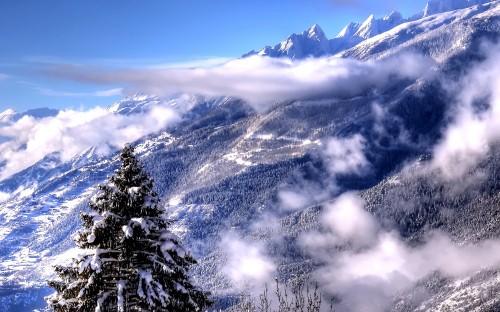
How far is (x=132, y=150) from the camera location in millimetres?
27375

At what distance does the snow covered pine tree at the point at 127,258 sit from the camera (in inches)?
976

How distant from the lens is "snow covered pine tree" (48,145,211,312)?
81.4 feet

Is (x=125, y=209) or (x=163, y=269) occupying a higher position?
(x=125, y=209)

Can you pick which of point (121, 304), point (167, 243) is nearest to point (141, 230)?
point (167, 243)

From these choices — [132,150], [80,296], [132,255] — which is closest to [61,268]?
[80,296]

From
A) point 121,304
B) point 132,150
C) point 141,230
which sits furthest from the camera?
point 132,150

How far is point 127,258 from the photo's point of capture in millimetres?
25828

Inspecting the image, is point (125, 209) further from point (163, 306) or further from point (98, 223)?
point (163, 306)

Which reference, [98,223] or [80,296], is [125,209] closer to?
[98,223]

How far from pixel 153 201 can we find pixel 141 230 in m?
1.59

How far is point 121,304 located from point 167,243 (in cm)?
356

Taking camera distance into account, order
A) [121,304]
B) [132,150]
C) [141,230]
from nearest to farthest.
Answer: [121,304]
[141,230]
[132,150]

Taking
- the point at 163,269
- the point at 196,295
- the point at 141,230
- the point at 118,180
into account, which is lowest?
the point at 196,295

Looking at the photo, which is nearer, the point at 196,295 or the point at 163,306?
the point at 163,306
